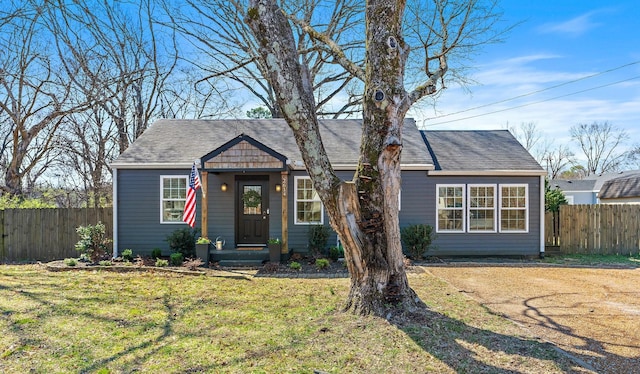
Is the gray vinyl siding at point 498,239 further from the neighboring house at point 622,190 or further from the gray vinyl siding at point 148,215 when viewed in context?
the neighboring house at point 622,190

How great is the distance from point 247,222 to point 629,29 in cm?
1399

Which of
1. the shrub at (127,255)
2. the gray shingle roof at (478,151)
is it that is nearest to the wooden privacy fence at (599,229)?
the gray shingle roof at (478,151)

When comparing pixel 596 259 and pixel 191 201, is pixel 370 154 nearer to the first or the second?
pixel 191 201

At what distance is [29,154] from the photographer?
17.3 metres

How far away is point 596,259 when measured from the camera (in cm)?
1142

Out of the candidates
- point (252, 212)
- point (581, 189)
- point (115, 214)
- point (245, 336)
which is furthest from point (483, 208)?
point (581, 189)

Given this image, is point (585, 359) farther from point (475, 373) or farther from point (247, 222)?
point (247, 222)

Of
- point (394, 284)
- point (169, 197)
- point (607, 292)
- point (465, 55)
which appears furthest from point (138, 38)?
point (607, 292)

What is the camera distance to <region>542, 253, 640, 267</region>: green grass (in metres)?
10.7

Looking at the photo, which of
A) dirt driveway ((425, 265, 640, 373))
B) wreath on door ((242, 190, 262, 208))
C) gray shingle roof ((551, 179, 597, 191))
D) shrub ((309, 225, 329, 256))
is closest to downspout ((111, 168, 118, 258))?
wreath on door ((242, 190, 262, 208))

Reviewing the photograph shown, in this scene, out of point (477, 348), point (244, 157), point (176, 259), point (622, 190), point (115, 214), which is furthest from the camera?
point (622, 190)

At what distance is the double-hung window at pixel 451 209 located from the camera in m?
11.6

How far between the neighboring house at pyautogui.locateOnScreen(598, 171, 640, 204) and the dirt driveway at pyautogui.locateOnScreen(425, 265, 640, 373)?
13265 mm

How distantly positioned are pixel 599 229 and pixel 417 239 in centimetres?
603
